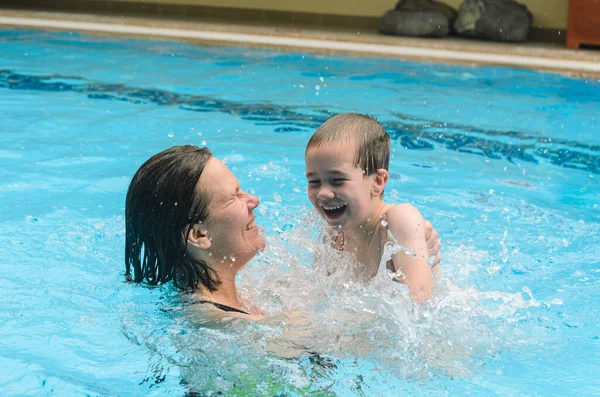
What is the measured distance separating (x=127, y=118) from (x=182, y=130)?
64 cm

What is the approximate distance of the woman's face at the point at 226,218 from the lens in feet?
9.79

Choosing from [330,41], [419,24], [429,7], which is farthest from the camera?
[429,7]

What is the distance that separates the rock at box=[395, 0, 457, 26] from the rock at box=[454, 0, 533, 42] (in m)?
0.29

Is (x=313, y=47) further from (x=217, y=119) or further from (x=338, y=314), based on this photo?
(x=338, y=314)

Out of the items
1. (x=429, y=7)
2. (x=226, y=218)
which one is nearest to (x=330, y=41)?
(x=429, y=7)

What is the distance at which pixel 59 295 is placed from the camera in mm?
4008

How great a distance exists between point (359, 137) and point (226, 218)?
629 millimetres

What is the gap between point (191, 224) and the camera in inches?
117

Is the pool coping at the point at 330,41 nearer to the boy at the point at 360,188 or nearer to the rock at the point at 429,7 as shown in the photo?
the rock at the point at 429,7

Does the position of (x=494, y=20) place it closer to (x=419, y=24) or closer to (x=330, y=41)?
(x=419, y=24)

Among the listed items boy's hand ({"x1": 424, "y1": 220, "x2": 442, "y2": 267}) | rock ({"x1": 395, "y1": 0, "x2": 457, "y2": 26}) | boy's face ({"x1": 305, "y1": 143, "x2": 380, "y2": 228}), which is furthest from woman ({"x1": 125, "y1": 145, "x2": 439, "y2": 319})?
rock ({"x1": 395, "y1": 0, "x2": 457, "y2": 26})

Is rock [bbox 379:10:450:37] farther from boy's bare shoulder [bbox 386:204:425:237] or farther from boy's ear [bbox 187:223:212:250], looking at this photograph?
boy's ear [bbox 187:223:212:250]

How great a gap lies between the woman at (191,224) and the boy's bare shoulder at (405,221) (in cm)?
56

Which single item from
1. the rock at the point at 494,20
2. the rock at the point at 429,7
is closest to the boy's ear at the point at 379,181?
the rock at the point at 494,20
